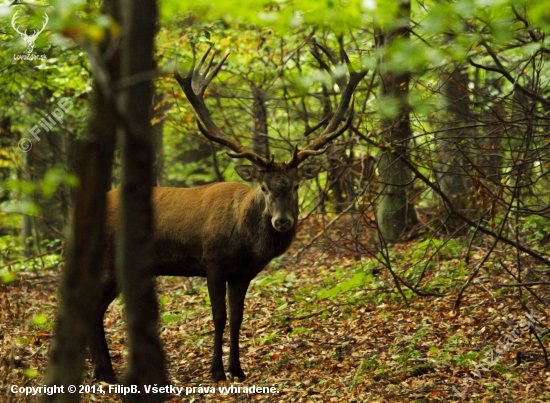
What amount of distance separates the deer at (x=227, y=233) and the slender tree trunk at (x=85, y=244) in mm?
4257

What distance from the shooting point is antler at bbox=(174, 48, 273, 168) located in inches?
298

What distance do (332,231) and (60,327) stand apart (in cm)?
1043

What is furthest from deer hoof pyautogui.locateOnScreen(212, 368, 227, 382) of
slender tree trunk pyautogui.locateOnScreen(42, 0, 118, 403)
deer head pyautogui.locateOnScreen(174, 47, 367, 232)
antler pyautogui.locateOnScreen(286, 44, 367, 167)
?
slender tree trunk pyautogui.locateOnScreen(42, 0, 118, 403)

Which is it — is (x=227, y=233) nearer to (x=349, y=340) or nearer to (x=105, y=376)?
(x=349, y=340)

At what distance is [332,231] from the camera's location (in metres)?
13.3

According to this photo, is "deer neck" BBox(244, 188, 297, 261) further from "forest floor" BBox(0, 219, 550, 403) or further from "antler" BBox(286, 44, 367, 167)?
"forest floor" BBox(0, 219, 550, 403)

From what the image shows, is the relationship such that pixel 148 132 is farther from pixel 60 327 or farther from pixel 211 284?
pixel 211 284

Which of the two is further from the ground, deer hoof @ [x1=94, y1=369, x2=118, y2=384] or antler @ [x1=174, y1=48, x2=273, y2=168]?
antler @ [x1=174, y1=48, x2=273, y2=168]

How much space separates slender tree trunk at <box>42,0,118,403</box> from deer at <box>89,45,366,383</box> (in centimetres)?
426

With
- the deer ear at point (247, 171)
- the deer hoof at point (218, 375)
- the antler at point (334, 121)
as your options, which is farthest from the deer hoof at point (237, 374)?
the antler at point (334, 121)

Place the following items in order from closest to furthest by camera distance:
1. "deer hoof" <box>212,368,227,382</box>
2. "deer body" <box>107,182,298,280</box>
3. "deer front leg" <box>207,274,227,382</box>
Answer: "deer hoof" <box>212,368,227,382</box>
"deer front leg" <box>207,274,227,382</box>
"deer body" <box>107,182,298,280</box>

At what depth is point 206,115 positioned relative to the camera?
324 inches

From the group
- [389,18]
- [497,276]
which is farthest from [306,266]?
[389,18]

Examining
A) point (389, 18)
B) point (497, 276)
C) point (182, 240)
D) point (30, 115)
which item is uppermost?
point (30, 115)
